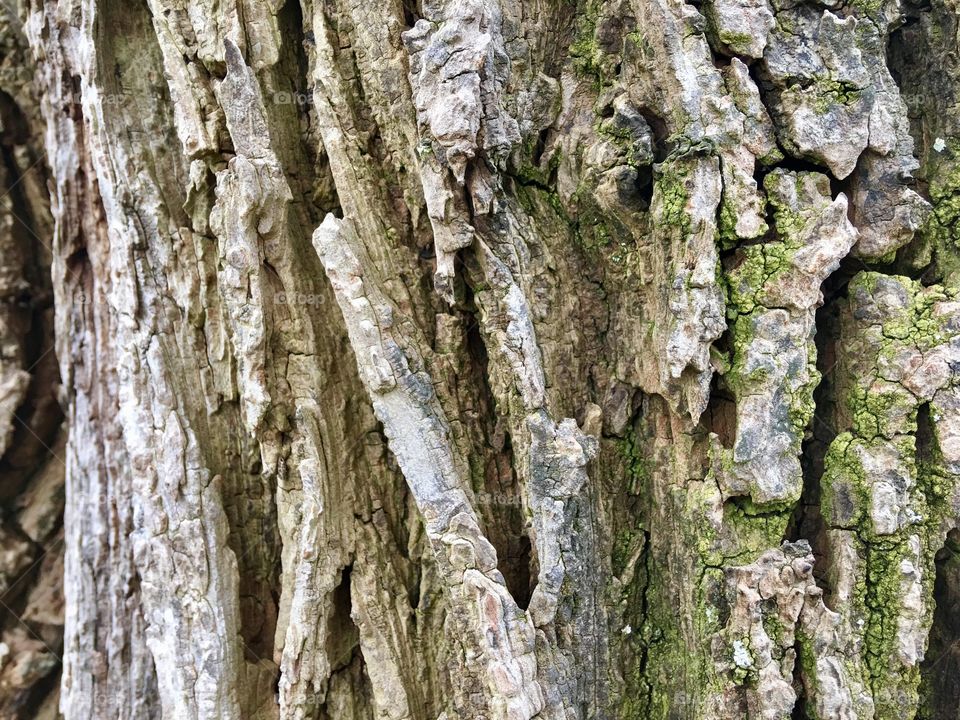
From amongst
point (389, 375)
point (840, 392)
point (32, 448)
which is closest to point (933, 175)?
point (840, 392)

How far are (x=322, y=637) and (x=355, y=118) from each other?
1976 millimetres

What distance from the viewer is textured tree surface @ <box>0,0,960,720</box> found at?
212 centimetres

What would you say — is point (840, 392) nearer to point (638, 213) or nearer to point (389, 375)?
point (638, 213)

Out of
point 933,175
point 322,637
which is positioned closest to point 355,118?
point 322,637

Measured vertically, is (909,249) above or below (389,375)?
above

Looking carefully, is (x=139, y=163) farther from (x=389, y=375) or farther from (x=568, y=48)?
(x=568, y=48)

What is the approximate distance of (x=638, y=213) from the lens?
2279 mm

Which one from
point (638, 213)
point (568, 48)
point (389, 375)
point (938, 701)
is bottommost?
point (938, 701)

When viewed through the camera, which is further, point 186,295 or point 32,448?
point 32,448

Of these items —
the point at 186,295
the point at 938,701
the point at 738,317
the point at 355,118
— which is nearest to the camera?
the point at 738,317

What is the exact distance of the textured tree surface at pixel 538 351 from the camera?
83.4 inches

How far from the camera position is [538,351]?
2.32 meters

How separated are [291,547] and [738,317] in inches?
73.9

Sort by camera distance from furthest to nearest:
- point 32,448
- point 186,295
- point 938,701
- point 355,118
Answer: point 32,448 < point 186,295 < point 355,118 < point 938,701
